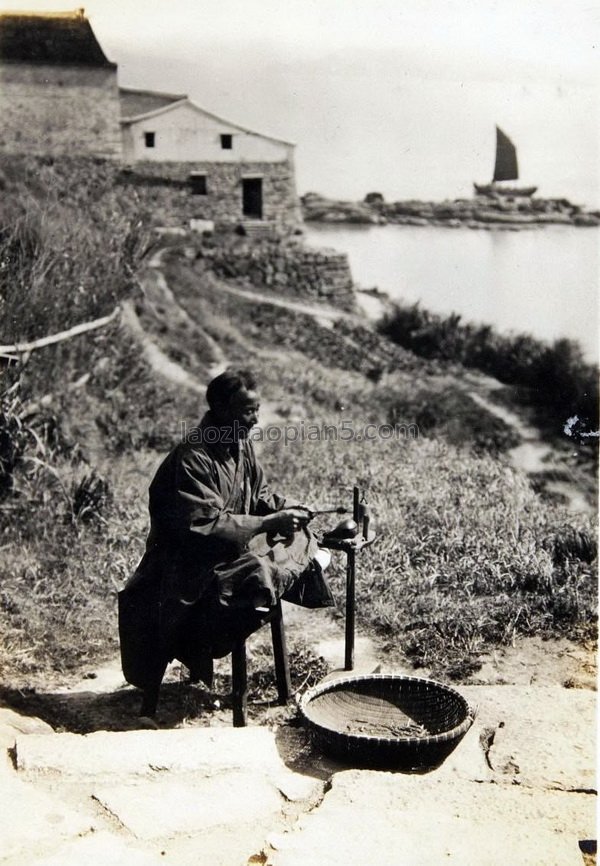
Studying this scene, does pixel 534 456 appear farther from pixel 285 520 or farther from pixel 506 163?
pixel 285 520

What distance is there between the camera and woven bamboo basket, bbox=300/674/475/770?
141 inches

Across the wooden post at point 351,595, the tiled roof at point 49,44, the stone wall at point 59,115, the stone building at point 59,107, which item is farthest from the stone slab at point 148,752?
the stone wall at point 59,115

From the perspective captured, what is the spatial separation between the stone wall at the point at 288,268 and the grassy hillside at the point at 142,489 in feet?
25.8

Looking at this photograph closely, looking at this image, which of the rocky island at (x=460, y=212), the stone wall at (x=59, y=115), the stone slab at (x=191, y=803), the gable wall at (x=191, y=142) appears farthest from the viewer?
the gable wall at (x=191, y=142)

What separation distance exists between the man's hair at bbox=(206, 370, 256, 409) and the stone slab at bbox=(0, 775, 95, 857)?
1755mm

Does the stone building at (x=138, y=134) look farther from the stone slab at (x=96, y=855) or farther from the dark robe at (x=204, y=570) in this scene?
the stone slab at (x=96, y=855)

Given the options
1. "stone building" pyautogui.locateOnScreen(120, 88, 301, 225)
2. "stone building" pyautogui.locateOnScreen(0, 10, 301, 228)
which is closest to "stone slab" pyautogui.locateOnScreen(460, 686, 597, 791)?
"stone building" pyautogui.locateOnScreen(0, 10, 301, 228)

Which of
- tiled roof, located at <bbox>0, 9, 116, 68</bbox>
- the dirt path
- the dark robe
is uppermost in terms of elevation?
tiled roof, located at <bbox>0, 9, 116, 68</bbox>

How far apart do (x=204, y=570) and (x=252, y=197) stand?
19.9m

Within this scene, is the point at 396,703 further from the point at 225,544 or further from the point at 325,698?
the point at 225,544

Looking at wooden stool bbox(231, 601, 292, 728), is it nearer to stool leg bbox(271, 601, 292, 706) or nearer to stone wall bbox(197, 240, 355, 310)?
stool leg bbox(271, 601, 292, 706)

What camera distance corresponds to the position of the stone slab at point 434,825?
3066 mm

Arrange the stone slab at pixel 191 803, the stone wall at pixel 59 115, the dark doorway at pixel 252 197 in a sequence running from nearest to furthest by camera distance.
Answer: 1. the stone slab at pixel 191 803
2. the stone wall at pixel 59 115
3. the dark doorway at pixel 252 197

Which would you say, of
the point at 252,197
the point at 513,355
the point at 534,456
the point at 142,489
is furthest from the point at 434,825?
the point at 252,197
